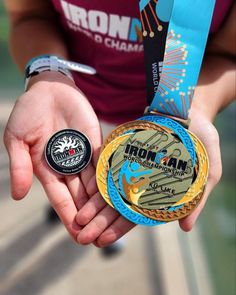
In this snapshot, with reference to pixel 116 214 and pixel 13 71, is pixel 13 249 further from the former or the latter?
pixel 13 71

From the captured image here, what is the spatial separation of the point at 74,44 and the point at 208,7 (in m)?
0.40

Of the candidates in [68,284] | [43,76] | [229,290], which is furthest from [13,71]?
[229,290]

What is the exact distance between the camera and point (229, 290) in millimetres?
1407

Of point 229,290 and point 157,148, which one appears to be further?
point 229,290

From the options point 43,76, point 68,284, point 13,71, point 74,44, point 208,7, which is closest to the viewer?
point 208,7

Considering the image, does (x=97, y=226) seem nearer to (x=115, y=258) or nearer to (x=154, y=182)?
(x=154, y=182)

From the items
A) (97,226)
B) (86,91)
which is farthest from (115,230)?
(86,91)

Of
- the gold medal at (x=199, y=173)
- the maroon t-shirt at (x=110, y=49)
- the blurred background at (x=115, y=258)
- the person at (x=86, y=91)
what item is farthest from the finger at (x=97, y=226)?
the blurred background at (x=115, y=258)

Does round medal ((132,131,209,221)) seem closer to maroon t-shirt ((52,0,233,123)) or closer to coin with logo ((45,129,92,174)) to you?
coin with logo ((45,129,92,174))

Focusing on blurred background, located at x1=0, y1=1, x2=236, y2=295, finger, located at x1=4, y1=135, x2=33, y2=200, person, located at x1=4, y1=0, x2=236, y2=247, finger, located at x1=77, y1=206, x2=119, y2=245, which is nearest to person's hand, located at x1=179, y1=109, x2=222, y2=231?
person, located at x1=4, y1=0, x2=236, y2=247

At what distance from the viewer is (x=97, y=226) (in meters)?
0.78

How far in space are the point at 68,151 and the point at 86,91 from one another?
0.34 m

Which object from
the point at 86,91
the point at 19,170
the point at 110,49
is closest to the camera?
the point at 19,170

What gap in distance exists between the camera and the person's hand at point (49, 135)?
792mm
